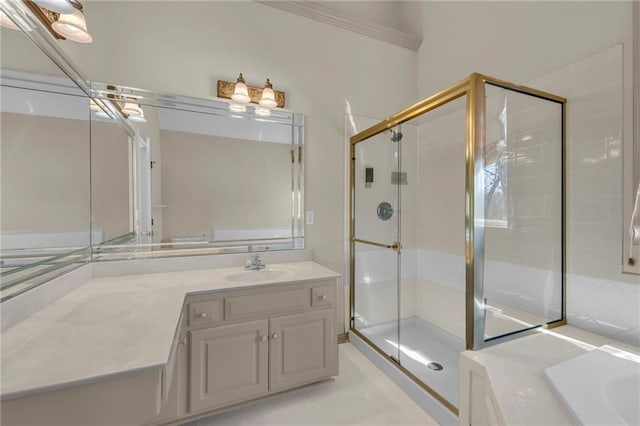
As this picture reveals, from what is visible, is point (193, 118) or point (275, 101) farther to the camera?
point (275, 101)

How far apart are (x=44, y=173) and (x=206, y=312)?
37.4 inches

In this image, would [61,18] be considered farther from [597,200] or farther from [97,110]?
[597,200]

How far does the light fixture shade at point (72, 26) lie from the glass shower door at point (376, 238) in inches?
73.9

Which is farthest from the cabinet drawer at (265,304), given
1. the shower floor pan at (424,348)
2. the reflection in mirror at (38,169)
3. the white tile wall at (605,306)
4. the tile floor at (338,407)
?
the white tile wall at (605,306)

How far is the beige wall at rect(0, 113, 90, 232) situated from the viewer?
99 centimetres

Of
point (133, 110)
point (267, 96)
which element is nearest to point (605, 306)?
point (267, 96)

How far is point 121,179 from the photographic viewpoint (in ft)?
5.69

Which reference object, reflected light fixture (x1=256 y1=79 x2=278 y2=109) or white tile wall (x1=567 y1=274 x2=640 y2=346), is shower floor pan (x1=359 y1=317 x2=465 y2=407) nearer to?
white tile wall (x1=567 y1=274 x2=640 y2=346)

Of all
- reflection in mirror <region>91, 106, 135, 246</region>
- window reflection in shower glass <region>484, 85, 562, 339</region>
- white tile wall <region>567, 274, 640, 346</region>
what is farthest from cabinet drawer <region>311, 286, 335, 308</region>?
white tile wall <region>567, 274, 640, 346</region>

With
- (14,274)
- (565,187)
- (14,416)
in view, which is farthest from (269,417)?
(565,187)

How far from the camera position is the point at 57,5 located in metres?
1.22

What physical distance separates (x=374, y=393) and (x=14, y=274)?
189 cm

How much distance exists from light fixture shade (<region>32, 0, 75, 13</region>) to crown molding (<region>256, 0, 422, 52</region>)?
125 centimetres

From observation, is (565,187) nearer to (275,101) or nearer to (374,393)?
(374,393)
